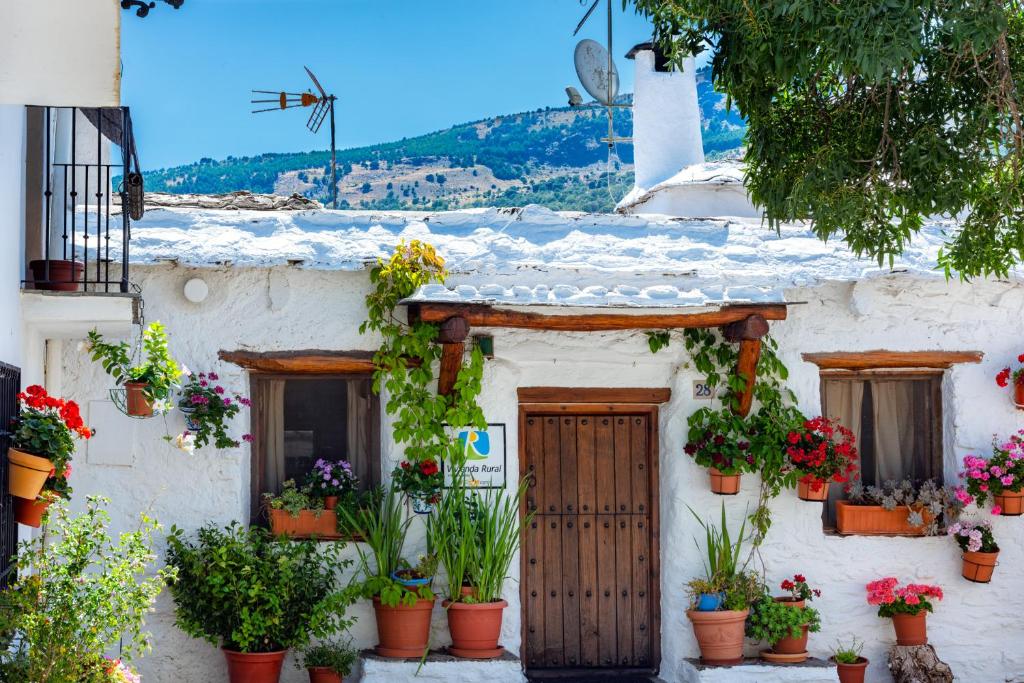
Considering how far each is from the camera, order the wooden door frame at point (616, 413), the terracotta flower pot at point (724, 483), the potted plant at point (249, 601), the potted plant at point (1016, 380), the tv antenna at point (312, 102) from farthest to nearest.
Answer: the tv antenna at point (312, 102), the potted plant at point (1016, 380), the wooden door frame at point (616, 413), the terracotta flower pot at point (724, 483), the potted plant at point (249, 601)

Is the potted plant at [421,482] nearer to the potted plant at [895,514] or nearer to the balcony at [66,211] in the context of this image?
the balcony at [66,211]

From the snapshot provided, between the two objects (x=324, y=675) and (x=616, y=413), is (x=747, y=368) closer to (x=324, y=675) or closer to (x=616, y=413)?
(x=616, y=413)

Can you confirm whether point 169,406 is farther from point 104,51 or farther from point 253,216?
point 104,51

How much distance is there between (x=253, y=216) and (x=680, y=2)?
12.8ft

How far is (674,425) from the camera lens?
9391 millimetres

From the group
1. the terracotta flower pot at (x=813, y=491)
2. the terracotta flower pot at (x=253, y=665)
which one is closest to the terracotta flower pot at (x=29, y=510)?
the terracotta flower pot at (x=253, y=665)

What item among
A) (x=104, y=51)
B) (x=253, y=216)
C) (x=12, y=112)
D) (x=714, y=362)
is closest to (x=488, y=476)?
(x=714, y=362)

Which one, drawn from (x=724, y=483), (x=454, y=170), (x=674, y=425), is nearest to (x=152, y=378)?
(x=674, y=425)

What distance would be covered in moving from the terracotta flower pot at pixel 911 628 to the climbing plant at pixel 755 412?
117cm

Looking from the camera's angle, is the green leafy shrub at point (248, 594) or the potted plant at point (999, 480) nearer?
the green leafy shrub at point (248, 594)

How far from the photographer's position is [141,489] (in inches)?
342

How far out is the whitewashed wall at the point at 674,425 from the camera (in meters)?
8.69

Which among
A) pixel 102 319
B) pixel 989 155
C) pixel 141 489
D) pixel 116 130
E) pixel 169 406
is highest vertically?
pixel 116 130

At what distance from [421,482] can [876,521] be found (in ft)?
11.1
